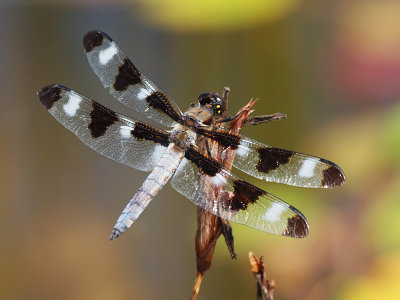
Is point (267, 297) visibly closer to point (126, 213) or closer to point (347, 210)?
point (126, 213)

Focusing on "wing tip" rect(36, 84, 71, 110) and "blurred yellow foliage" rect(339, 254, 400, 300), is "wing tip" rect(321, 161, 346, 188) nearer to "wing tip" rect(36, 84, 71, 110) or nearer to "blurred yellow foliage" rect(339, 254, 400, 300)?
"wing tip" rect(36, 84, 71, 110)

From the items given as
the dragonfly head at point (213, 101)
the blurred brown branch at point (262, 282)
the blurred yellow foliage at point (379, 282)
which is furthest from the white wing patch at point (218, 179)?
the blurred yellow foliage at point (379, 282)

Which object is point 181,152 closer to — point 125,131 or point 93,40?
point 125,131

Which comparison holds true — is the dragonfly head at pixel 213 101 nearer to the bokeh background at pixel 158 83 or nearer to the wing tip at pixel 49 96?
the wing tip at pixel 49 96

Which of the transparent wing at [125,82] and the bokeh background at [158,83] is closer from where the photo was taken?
the transparent wing at [125,82]

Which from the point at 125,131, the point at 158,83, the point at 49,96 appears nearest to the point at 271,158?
the point at 125,131

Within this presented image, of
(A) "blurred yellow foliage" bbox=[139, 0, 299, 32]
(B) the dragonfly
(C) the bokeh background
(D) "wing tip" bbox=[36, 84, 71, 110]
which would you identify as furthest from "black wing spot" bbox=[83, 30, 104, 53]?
(A) "blurred yellow foliage" bbox=[139, 0, 299, 32]
